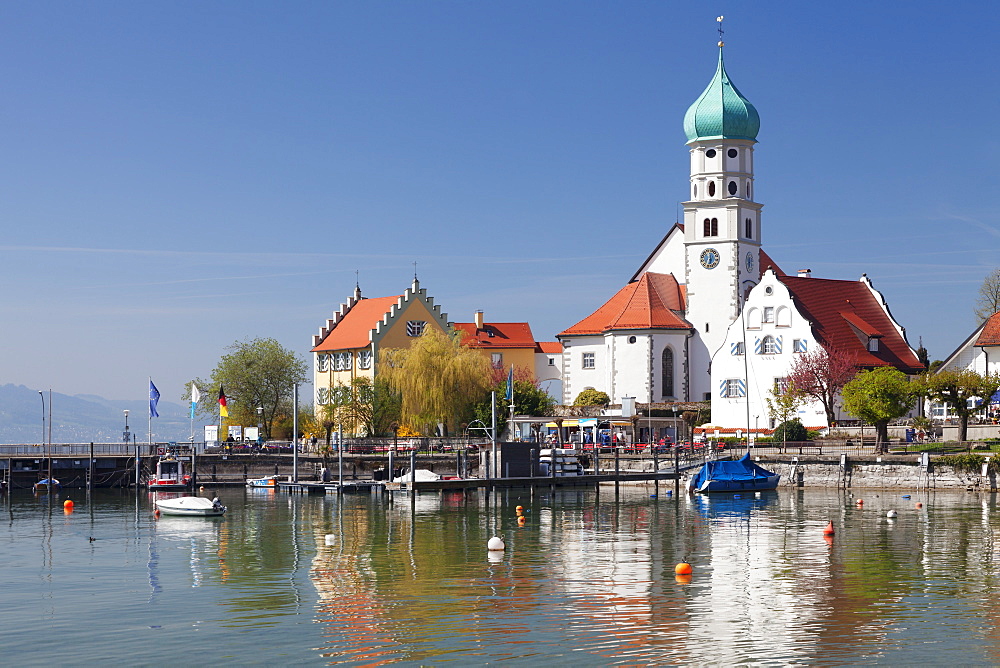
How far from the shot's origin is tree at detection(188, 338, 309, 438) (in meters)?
125

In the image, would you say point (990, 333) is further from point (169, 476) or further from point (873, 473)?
point (169, 476)

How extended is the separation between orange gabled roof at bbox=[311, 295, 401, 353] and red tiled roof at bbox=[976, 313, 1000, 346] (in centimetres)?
5193

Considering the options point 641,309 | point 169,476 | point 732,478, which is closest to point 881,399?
point 732,478

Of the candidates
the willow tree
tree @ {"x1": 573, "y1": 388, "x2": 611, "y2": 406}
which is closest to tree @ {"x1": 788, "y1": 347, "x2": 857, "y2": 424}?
tree @ {"x1": 573, "y1": 388, "x2": 611, "y2": 406}

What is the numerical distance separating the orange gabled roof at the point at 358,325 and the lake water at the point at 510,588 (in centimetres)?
5156

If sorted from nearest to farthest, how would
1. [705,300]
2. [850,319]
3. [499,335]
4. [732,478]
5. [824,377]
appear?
[732,478]
[824,377]
[850,319]
[705,300]
[499,335]

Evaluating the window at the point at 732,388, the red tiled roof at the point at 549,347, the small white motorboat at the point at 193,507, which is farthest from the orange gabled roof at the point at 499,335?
the small white motorboat at the point at 193,507

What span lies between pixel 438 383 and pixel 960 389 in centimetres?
4113

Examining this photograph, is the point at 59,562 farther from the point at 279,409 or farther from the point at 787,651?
the point at 279,409

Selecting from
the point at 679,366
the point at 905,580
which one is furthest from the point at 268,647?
the point at 679,366

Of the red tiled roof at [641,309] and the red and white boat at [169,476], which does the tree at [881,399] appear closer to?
the red tiled roof at [641,309]

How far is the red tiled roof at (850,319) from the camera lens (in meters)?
102

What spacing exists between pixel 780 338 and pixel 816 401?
20.9ft

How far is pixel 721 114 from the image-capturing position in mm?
109750
